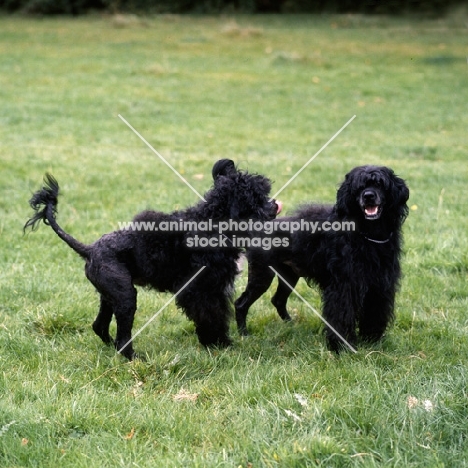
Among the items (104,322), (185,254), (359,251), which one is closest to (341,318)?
(359,251)

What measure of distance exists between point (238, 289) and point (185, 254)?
131cm

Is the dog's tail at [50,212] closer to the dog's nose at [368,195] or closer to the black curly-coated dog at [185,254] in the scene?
the black curly-coated dog at [185,254]

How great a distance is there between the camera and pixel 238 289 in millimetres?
5977

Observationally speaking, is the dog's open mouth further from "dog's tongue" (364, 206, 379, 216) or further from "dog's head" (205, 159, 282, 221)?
"dog's head" (205, 159, 282, 221)

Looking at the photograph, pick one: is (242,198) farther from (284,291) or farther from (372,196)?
(284,291)

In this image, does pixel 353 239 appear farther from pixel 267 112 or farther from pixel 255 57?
pixel 255 57

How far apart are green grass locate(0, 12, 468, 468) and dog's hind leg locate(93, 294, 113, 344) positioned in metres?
0.08

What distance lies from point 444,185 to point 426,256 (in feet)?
9.48

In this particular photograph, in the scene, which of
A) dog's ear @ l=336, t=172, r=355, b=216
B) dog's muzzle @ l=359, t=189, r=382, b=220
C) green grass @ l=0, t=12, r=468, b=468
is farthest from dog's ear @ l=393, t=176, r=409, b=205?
green grass @ l=0, t=12, r=468, b=468

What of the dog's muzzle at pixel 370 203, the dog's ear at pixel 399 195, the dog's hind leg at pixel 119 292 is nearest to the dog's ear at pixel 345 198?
the dog's muzzle at pixel 370 203

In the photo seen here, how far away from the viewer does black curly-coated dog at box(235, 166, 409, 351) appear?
15.0 feet

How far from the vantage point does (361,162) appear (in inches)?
402

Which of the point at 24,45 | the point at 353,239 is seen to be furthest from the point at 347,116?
the point at 24,45

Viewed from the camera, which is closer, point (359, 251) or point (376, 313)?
point (359, 251)
